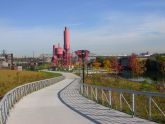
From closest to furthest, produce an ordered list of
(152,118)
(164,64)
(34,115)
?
(152,118) → (34,115) → (164,64)

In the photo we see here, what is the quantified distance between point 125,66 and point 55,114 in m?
132

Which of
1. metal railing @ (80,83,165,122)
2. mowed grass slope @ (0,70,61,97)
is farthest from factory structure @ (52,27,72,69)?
metal railing @ (80,83,165,122)

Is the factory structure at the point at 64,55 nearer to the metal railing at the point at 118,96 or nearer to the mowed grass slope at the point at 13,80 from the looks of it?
the mowed grass slope at the point at 13,80

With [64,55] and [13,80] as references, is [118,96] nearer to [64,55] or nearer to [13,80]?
[13,80]

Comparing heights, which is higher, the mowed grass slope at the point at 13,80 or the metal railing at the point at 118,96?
the metal railing at the point at 118,96

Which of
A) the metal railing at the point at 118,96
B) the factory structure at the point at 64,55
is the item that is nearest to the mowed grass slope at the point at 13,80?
the metal railing at the point at 118,96

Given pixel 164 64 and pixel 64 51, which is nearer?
pixel 164 64

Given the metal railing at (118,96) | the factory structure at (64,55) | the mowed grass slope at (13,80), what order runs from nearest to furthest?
the metal railing at (118,96) < the mowed grass slope at (13,80) < the factory structure at (64,55)

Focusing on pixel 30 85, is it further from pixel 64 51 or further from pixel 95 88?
pixel 64 51

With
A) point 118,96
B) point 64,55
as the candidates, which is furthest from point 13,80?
point 64,55

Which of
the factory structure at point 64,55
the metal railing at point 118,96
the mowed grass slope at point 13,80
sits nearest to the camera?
the metal railing at point 118,96

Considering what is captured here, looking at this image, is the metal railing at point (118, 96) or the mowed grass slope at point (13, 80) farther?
the mowed grass slope at point (13, 80)

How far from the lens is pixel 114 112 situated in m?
16.9

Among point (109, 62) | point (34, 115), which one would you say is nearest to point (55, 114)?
point (34, 115)
